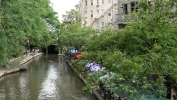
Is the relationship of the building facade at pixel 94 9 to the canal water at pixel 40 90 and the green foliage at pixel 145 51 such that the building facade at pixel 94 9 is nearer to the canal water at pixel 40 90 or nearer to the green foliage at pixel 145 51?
the canal water at pixel 40 90

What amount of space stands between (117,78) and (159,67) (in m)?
1.33

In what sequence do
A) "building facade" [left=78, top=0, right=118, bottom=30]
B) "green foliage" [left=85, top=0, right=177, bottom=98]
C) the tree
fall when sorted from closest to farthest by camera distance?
"green foliage" [left=85, top=0, right=177, bottom=98] → the tree → "building facade" [left=78, top=0, right=118, bottom=30]

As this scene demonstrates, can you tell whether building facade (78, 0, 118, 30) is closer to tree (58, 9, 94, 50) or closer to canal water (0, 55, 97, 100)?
tree (58, 9, 94, 50)

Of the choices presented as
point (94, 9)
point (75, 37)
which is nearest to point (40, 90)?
point (75, 37)

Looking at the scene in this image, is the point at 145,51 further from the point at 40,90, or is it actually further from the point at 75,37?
the point at 75,37

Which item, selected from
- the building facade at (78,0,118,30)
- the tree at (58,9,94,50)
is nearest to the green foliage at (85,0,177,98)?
the tree at (58,9,94,50)

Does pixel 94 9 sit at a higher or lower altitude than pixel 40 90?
higher

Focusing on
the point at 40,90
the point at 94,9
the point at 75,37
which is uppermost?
the point at 94,9

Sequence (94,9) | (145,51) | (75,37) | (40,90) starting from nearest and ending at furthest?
1. (145,51)
2. (40,90)
3. (75,37)
4. (94,9)

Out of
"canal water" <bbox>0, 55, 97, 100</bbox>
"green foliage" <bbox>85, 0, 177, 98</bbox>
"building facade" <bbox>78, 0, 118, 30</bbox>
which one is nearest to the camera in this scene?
"green foliage" <bbox>85, 0, 177, 98</bbox>

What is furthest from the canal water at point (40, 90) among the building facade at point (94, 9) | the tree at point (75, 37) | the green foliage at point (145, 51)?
the building facade at point (94, 9)

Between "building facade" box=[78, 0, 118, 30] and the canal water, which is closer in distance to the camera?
the canal water

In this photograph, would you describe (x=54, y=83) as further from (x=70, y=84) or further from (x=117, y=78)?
(x=117, y=78)

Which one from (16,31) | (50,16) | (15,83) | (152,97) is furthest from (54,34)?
(152,97)
